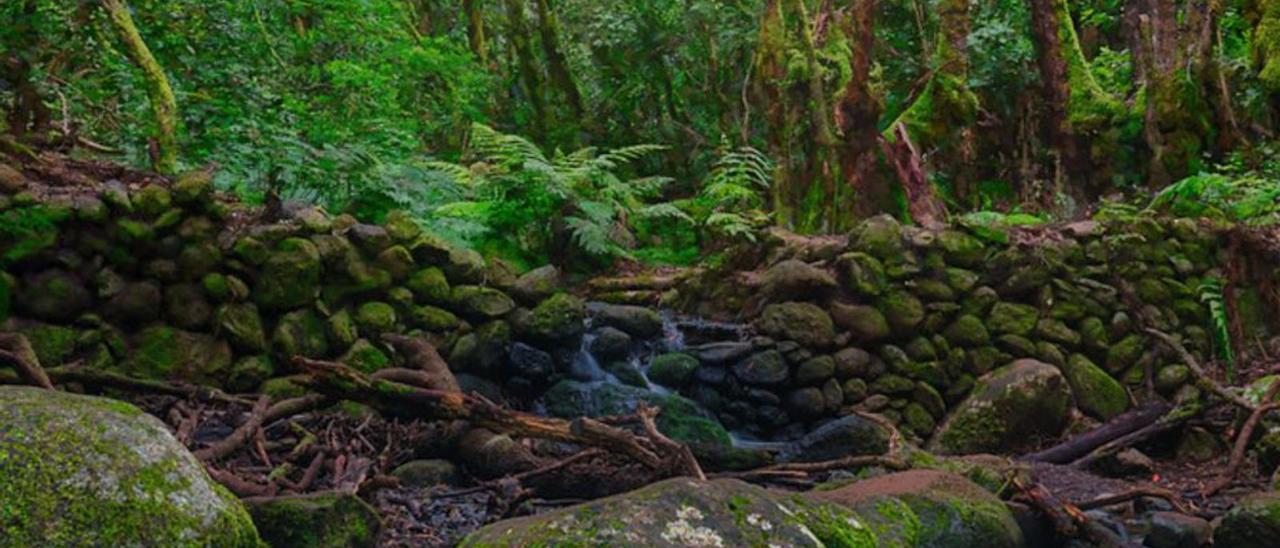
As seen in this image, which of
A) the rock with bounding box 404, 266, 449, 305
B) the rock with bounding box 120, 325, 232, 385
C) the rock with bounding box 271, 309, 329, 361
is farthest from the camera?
the rock with bounding box 404, 266, 449, 305

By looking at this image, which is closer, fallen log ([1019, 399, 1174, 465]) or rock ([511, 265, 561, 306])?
fallen log ([1019, 399, 1174, 465])

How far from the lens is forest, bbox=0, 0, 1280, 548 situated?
3572mm

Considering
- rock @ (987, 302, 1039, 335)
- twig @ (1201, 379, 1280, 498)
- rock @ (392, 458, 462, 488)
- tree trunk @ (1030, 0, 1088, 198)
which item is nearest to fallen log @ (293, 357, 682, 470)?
rock @ (392, 458, 462, 488)

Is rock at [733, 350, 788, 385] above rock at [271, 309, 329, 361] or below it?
below

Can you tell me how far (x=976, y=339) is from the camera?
23.9 ft

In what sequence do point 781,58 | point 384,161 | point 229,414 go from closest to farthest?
1. point 229,414
2. point 384,161
3. point 781,58

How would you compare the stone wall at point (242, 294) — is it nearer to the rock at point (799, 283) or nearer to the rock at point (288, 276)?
the rock at point (288, 276)

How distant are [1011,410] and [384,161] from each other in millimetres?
5274

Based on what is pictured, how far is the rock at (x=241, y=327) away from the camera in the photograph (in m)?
5.51

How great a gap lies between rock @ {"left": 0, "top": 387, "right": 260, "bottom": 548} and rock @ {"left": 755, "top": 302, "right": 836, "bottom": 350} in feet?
16.0

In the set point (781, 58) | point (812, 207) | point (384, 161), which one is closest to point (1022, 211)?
point (812, 207)

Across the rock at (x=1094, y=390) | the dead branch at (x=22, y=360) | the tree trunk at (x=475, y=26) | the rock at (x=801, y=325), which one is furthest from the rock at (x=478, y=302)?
the tree trunk at (x=475, y=26)

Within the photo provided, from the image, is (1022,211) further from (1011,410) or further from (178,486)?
(178,486)

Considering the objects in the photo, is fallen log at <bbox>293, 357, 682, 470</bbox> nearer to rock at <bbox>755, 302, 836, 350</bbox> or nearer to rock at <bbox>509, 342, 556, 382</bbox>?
rock at <bbox>509, 342, 556, 382</bbox>
